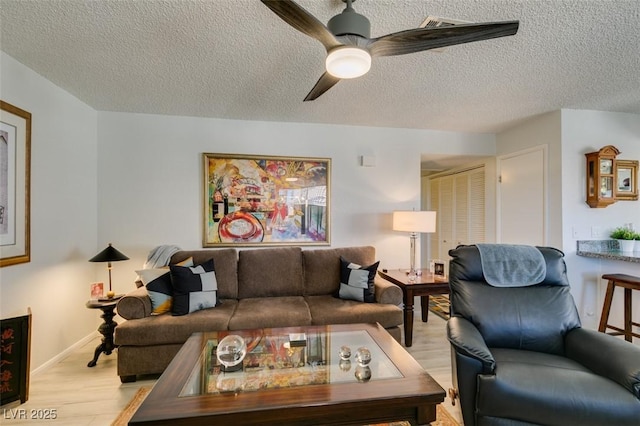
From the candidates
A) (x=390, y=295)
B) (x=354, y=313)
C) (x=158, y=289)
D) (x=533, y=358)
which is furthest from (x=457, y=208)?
(x=158, y=289)

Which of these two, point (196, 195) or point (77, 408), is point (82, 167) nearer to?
point (196, 195)

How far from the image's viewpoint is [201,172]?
11.0ft

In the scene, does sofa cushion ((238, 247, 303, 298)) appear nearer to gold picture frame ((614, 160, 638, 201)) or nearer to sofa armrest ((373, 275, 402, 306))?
sofa armrest ((373, 275, 402, 306))

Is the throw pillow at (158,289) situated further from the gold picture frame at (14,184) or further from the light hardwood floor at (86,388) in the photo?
the gold picture frame at (14,184)

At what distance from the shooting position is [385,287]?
276 centimetres

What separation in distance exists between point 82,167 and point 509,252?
3.96m

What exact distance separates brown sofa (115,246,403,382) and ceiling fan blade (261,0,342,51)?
6.72 ft

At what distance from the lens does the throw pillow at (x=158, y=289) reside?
2.43 meters

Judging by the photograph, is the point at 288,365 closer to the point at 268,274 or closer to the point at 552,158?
the point at 268,274

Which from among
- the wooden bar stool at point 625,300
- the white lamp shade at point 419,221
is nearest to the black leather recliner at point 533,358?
the white lamp shade at point 419,221

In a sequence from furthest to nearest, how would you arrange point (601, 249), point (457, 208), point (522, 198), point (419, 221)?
1. point (457, 208)
2. point (522, 198)
3. point (419, 221)
4. point (601, 249)

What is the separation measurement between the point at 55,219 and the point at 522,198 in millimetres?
4940

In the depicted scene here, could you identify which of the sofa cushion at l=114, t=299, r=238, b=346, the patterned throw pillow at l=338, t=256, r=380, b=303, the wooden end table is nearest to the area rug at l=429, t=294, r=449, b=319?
the wooden end table

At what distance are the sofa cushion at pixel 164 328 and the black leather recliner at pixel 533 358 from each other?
5.86 feet
